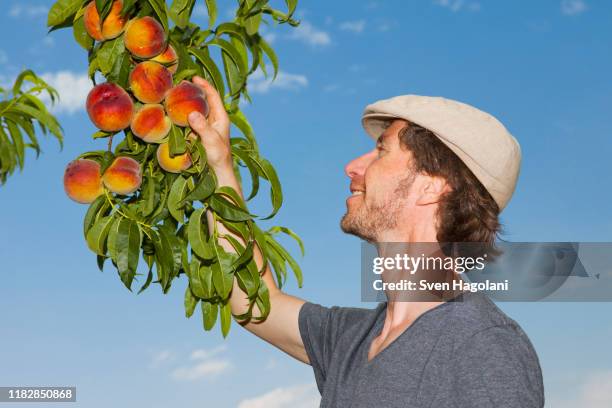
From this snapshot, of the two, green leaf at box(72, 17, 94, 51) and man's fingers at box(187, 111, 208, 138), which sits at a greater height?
green leaf at box(72, 17, 94, 51)

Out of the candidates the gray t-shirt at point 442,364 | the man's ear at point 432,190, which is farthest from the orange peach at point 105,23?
the gray t-shirt at point 442,364

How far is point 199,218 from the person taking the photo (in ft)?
7.30

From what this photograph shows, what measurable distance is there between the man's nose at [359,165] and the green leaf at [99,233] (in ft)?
2.82

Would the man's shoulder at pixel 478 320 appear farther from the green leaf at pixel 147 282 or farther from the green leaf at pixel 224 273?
the green leaf at pixel 147 282

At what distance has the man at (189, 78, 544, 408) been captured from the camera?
6.79 feet

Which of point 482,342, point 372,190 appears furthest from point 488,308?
point 372,190

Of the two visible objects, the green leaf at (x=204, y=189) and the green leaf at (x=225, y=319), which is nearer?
the green leaf at (x=204, y=189)

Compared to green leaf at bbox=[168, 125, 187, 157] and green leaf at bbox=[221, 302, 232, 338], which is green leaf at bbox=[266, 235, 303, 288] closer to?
green leaf at bbox=[221, 302, 232, 338]

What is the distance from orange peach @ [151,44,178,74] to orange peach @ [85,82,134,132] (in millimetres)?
154

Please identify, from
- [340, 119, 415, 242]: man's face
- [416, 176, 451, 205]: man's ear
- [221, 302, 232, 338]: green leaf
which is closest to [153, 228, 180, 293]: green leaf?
[221, 302, 232, 338]: green leaf

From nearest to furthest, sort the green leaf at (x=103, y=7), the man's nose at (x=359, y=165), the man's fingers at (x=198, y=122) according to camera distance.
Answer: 1. the green leaf at (x=103, y=7)
2. the man's fingers at (x=198, y=122)
3. the man's nose at (x=359, y=165)

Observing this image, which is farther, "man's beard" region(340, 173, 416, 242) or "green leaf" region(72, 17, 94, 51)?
"man's beard" region(340, 173, 416, 242)

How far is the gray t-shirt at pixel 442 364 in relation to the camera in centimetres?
179

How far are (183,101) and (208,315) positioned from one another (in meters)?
0.72
